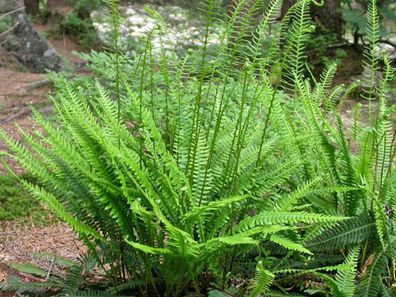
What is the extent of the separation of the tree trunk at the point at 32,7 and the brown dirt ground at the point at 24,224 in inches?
132

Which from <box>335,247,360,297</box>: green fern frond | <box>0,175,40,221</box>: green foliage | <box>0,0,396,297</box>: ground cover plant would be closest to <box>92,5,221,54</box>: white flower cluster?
<box>0,175,40,221</box>: green foliage

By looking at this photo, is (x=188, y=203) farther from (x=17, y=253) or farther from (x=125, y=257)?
(x=17, y=253)

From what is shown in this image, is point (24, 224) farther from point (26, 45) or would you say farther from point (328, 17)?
point (26, 45)

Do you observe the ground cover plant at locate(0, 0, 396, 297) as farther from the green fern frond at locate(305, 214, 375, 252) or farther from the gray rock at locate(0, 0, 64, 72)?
the gray rock at locate(0, 0, 64, 72)

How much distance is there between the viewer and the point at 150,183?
83.0 inches

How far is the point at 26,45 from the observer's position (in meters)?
10.9

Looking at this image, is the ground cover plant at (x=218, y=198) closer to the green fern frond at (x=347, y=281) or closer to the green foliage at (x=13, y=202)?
the green fern frond at (x=347, y=281)

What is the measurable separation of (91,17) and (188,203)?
14.2 m

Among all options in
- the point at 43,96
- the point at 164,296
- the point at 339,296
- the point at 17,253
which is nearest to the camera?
the point at 339,296

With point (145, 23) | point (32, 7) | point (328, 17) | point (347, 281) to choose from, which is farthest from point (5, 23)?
point (347, 281)

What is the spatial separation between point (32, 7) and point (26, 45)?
5.50m

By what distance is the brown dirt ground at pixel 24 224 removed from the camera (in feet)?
12.4

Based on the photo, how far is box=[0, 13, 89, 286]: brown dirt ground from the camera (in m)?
3.77

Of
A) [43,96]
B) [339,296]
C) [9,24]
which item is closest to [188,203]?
[339,296]
